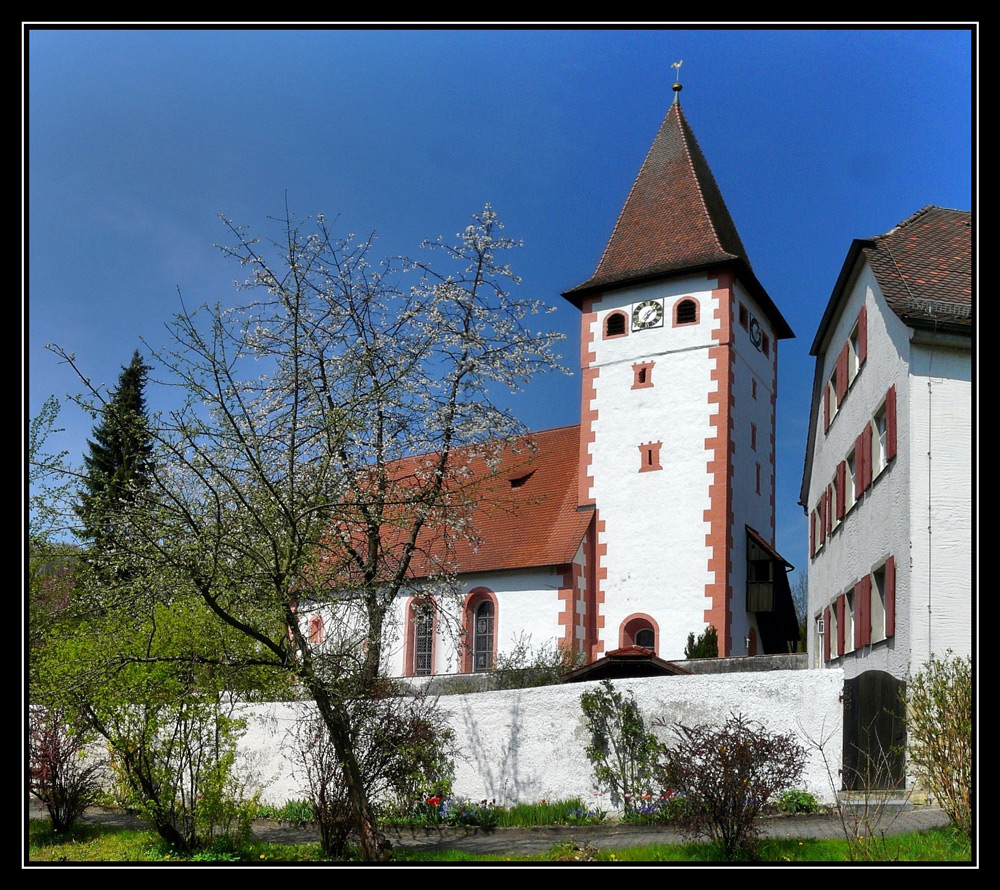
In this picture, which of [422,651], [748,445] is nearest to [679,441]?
[748,445]

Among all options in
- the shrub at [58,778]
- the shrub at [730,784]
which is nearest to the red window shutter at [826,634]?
the shrub at [730,784]

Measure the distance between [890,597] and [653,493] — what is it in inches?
520

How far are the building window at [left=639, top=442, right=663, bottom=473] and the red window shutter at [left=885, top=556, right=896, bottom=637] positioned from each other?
13.1 m

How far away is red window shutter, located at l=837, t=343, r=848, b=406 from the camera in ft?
63.5

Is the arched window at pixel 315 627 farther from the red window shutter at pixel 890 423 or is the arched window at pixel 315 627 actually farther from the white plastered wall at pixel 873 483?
the red window shutter at pixel 890 423

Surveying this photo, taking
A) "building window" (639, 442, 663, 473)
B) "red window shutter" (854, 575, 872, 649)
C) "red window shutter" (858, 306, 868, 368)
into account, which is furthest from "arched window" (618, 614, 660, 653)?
"red window shutter" (858, 306, 868, 368)

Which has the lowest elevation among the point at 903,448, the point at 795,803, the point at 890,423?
the point at 795,803

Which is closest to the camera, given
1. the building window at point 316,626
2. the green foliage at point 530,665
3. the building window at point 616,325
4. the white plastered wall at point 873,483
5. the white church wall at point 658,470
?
the building window at point 316,626

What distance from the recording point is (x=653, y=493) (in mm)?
27672

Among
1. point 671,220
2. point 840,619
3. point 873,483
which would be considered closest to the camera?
point 873,483

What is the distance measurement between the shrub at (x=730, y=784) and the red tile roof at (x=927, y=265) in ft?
19.9

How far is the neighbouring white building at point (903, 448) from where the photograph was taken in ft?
44.1

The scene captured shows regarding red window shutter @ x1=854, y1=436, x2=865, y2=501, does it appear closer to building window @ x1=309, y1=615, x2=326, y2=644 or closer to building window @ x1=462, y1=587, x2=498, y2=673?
building window @ x1=309, y1=615, x2=326, y2=644

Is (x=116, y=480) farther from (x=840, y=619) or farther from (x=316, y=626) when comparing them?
(x=840, y=619)
